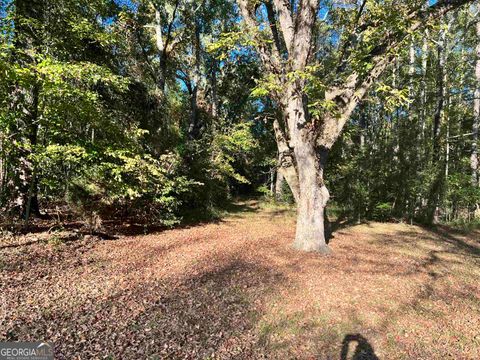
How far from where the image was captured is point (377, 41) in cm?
782

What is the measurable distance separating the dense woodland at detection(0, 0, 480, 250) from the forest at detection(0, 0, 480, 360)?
6 cm

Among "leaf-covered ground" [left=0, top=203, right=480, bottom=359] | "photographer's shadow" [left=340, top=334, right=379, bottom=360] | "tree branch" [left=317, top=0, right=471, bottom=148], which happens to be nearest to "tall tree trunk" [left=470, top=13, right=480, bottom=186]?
"leaf-covered ground" [left=0, top=203, right=480, bottom=359]

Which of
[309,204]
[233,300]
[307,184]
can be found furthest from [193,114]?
[233,300]

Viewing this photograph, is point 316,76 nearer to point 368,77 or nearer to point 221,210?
point 368,77

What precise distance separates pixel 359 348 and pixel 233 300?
6.51 feet

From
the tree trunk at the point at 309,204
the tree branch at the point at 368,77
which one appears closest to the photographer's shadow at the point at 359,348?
the tree trunk at the point at 309,204

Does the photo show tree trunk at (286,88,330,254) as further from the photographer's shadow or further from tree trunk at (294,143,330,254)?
the photographer's shadow

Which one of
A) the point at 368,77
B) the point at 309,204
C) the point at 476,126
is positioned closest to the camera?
the point at 368,77

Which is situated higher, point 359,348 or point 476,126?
point 476,126

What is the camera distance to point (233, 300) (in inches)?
188

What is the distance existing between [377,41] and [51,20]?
28.3ft

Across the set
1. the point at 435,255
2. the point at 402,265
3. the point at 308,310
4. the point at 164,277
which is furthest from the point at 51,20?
the point at 435,255

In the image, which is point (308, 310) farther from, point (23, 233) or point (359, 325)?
point (23, 233)

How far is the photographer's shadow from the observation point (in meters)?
3.43
